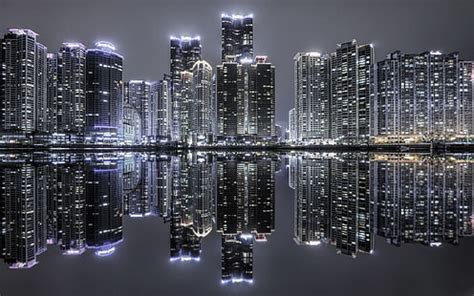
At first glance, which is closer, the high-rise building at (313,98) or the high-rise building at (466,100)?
the high-rise building at (466,100)

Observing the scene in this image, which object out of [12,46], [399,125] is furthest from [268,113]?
[12,46]

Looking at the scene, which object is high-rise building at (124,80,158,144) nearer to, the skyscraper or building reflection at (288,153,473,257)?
→ the skyscraper

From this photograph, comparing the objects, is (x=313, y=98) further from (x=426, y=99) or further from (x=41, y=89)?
(x=41, y=89)

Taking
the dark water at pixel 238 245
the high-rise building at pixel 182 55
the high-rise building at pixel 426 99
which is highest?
the high-rise building at pixel 182 55

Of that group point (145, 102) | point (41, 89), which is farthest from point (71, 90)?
point (145, 102)

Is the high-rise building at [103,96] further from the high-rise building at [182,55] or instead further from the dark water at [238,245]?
the dark water at [238,245]

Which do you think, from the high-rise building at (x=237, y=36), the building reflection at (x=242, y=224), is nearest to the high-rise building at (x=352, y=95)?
the high-rise building at (x=237, y=36)

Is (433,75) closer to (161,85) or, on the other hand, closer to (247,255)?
(161,85)
